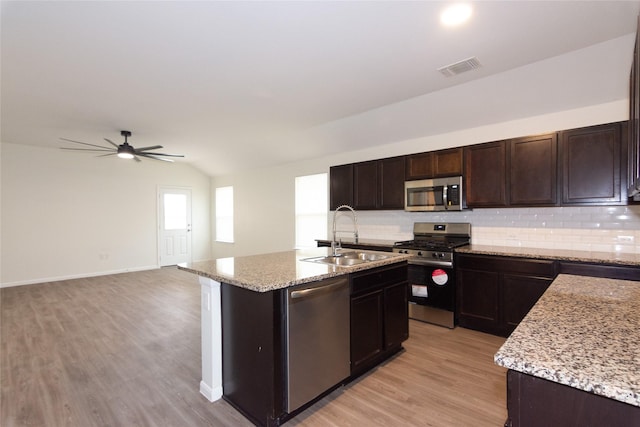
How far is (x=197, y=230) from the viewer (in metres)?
8.32

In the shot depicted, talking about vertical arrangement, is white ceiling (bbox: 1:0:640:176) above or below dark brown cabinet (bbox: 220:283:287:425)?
above

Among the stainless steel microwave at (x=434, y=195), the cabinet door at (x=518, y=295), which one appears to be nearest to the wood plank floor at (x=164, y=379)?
the cabinet door at (x=518, y=295)

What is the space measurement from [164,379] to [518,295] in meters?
3.46

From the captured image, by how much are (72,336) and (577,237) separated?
576 centimetres

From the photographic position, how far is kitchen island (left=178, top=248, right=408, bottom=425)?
1.86 meters

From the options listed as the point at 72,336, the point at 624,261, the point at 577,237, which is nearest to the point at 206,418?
the point at 72,336

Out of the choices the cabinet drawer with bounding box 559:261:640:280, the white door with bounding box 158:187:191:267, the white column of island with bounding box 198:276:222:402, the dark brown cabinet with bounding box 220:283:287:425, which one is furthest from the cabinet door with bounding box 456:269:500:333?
the white door with bounding box 158:187:191:267

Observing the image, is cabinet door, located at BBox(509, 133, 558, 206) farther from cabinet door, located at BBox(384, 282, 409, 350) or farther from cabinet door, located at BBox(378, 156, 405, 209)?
cabinet door, located at BBox(384, 282, 409, 350)

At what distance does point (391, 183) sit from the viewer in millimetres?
4473

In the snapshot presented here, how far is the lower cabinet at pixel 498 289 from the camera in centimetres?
298

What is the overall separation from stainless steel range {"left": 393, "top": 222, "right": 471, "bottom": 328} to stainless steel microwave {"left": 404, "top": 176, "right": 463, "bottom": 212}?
43 centimetres

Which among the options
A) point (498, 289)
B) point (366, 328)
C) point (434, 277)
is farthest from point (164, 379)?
point (498, 289)

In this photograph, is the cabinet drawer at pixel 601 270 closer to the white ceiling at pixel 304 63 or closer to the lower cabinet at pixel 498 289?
the lower cabinet at pixel 498 289

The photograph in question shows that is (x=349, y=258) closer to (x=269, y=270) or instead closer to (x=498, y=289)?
(x=269, y=270)
